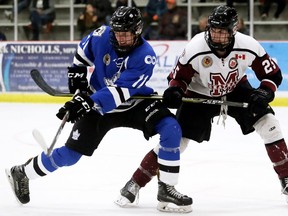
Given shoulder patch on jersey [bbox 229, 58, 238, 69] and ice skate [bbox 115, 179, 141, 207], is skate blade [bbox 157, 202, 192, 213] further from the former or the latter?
shoulder patch on jersey [bbox 229, 58, 238, 69]

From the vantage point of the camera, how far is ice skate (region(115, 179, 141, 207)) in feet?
10.5

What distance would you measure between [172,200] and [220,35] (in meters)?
0.78

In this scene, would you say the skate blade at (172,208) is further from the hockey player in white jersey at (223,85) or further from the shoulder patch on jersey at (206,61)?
the shoulder patch on jersey at (206,61)

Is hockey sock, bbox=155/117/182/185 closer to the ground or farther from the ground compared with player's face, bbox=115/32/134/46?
closer to the ground

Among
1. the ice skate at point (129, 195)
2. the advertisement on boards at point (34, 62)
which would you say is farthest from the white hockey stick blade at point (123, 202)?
the advertisement on boards at point (34, 62)

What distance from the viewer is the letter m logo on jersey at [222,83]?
125 inches

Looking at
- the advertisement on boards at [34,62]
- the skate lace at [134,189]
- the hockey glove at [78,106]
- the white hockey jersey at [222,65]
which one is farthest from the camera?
the advertisement on boards at [34,62]

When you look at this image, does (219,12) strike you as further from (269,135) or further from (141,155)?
(141,155)

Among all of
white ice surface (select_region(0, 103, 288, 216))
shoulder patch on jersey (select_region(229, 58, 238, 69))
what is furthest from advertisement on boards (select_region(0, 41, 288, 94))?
shoulder patch on jersey (select_region(229, 58, 238, 69))

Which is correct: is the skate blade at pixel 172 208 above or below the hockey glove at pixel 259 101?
below

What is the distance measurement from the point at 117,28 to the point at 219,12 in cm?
47

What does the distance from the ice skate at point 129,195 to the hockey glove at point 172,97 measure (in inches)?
17.6

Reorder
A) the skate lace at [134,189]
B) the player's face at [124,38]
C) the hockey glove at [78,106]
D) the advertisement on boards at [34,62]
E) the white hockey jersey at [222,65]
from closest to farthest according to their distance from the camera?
the hockey glove at [78,106], the player's face at [124,38], the white hockey jersey at [222,65], the skate lace at [134,189], the advertisement on boards at [34,62]

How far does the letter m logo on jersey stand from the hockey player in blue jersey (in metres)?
0.27
